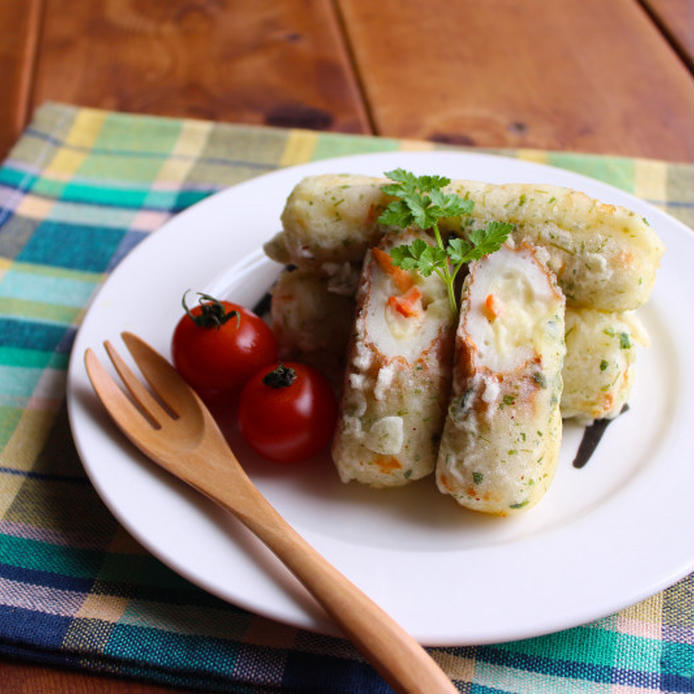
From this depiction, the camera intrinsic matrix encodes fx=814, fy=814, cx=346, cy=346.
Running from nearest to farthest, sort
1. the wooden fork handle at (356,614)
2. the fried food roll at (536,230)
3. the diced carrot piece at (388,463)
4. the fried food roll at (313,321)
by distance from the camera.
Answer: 1. the wooden fork handle at (356,614)
2. the diced carrot piece at (388,463)
3. the fried food roll at (536,230)
4. the fried food roll at (313,321)

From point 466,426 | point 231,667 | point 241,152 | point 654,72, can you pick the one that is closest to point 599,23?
point 654,72

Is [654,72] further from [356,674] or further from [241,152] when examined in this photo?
[356,674]

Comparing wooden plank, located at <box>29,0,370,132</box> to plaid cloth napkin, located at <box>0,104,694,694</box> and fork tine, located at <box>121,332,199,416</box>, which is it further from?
fork tine, located at <box>121,332,199,416</box>

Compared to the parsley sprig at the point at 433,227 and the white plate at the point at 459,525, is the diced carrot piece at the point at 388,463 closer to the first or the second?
the white plate at the point at 459,525

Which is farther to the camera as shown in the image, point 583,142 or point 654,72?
point 654,72

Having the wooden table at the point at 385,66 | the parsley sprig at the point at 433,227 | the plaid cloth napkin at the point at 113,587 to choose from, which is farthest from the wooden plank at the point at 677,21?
the parsley sprig at the point at 433,227

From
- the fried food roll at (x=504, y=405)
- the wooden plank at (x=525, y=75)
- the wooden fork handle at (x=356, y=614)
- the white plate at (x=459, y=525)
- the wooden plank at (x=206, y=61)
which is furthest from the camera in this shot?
the wooden plank at (x=206, y=61)
